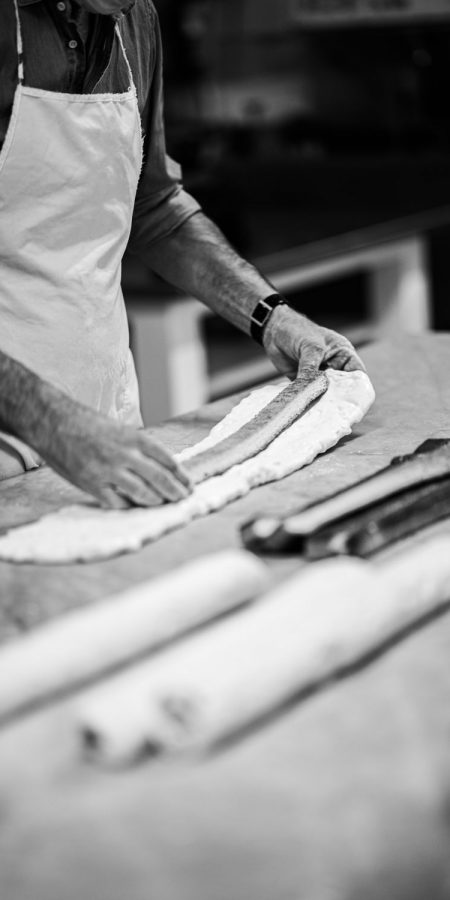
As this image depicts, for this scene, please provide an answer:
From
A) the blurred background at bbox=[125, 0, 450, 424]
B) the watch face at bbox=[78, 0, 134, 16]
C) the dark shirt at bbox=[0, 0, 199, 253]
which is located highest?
the watch face at bbox=[78, 0, 134, 16]

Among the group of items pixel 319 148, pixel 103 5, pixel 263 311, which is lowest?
pixel 319 148

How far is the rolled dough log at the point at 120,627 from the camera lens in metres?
1.28

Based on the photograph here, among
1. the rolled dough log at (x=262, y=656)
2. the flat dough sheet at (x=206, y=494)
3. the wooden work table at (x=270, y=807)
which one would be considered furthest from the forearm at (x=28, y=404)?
the wooden work table at (x=270, y=807)

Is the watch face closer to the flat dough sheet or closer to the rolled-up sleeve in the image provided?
the rolled-up sleeve

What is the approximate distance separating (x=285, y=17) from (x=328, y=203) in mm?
1008

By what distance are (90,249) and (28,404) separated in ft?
1.93

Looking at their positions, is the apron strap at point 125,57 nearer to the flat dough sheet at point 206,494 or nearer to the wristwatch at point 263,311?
the wristwatch at point 263,311

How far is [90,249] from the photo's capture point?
7.38ft

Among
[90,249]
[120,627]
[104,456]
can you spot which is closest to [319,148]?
[90,249]

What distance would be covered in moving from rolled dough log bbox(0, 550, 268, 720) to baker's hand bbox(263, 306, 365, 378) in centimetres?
92

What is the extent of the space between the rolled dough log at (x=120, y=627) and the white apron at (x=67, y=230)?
75 centimetres

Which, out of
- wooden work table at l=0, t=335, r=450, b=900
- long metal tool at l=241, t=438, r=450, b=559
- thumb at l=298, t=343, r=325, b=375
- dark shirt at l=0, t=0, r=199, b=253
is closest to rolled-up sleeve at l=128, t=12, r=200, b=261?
dark shirt at l=0, t=0, r=199, b=253

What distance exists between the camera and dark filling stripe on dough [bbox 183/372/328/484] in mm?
1958

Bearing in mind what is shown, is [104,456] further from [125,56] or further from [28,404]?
[125,56]
